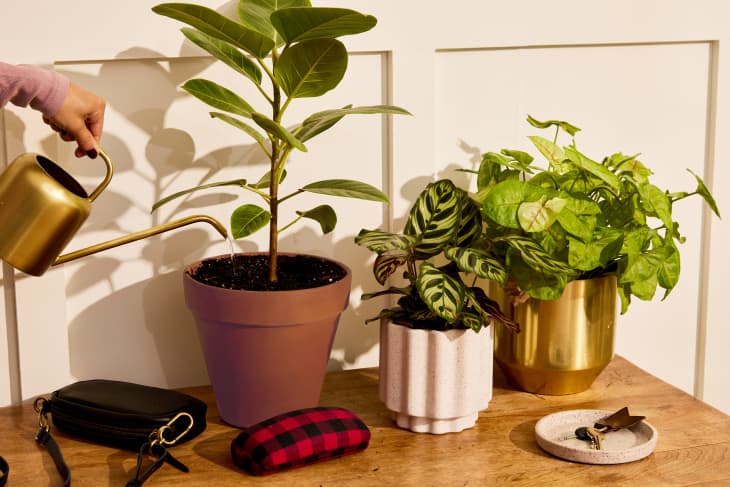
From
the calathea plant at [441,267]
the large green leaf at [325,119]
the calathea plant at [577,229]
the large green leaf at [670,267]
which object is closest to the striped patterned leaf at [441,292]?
the calathea plant at [441,267]

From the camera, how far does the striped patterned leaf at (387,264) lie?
4.30ft

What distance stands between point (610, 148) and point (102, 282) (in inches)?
35.8

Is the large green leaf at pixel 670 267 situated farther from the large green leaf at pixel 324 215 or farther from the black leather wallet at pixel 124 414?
the black leather wallet at pixel 124 414

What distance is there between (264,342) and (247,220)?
20 centimetres

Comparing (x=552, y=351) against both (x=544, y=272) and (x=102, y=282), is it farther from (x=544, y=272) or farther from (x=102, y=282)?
(x=102, y=282)

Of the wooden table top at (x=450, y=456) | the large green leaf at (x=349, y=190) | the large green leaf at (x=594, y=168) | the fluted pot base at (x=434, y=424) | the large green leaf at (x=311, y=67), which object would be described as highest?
the large green leaf at (x=311, y=67)

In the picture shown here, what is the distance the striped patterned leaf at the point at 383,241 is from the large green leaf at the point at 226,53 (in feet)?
0.87

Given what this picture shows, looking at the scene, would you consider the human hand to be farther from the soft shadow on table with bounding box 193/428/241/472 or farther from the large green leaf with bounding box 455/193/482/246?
the large green leaf with bounding box 455/193/482/246

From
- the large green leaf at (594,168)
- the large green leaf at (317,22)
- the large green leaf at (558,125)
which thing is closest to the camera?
the large green leaf at (317,22)

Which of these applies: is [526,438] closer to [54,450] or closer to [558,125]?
[558,125]

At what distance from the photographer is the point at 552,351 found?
139cm

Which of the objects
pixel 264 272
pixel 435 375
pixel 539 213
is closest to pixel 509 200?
pixel 539 213

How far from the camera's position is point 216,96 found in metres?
1.28

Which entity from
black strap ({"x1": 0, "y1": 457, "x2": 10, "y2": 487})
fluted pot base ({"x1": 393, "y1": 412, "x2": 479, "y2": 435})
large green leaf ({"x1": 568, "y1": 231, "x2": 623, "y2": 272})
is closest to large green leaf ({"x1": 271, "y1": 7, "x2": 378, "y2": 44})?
large green leaf ({"x1": 568, "y1": 231, "x2": 623, "y2": 272})
